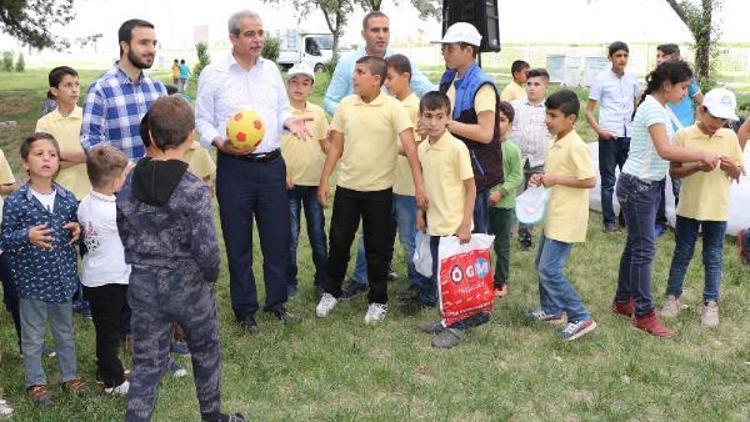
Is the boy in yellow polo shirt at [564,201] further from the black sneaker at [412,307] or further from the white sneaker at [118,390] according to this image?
the white sneaker at [118,390]

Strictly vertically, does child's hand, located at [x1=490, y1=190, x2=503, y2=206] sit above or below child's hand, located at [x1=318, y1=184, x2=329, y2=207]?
below

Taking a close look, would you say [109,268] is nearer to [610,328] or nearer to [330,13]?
[610,328]

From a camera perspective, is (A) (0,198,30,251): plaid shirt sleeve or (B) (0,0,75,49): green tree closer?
(A) (0,198,30,251): plaid shirt sleeve

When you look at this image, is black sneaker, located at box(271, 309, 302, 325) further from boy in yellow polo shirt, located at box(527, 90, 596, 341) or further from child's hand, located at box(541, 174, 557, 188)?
child's hand, located at box(541, 174, 557, 188)

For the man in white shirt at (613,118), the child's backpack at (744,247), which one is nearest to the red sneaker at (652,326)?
the child's backpack at (744,247)

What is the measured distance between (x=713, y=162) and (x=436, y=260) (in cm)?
193

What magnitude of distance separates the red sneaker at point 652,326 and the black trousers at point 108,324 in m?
3.42

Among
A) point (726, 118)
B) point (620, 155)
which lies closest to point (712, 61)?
point (620, 155)

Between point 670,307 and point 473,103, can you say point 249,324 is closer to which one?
point 473,103

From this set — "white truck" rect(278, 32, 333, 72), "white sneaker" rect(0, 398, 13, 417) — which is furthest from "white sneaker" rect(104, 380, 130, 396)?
"white truck" rect(278, 32, 333, 72)

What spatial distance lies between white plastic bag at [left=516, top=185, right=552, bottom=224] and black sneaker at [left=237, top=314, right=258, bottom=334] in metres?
2.00

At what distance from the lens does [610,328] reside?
523 centimetres

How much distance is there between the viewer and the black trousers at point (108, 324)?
161 inches

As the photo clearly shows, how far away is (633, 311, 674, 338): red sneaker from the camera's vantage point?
5.06m
